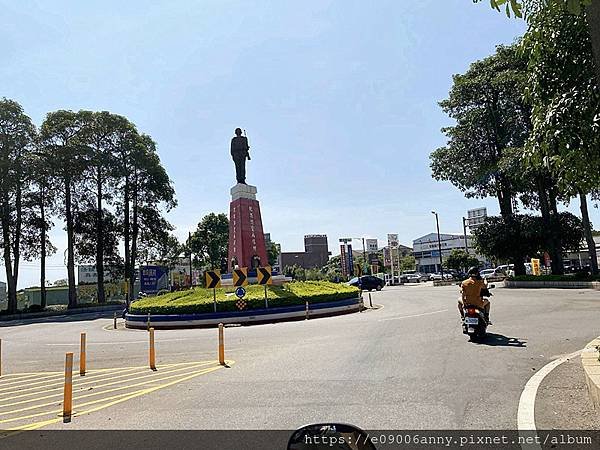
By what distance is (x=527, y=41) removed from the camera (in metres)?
7.04

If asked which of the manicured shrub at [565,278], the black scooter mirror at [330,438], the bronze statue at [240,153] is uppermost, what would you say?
the bronze statue at [240,153]

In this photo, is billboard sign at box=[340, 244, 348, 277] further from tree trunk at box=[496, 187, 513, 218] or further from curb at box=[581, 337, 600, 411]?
curb at box=[581, 337, 600, 411]

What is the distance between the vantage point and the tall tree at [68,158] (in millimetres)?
46281

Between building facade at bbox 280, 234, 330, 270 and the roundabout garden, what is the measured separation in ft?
382

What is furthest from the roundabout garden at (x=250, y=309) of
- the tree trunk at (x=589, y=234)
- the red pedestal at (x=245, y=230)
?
the tree trunk at (x=589, y=234)

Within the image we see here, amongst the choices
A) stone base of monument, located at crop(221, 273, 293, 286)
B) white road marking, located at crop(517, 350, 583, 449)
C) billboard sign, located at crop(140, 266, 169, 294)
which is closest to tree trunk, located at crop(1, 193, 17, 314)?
billboard sign, located at crop(140, 266, 169, 294)

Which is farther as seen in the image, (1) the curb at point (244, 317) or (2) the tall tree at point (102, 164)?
(2) the tall tree at point (102, 164)

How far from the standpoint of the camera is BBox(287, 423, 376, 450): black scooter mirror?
2264 millimetres

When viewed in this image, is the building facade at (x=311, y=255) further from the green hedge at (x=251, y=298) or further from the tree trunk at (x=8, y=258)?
the green hedge at (x=251, y=298)

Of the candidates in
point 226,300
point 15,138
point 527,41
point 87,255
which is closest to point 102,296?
point 87,255

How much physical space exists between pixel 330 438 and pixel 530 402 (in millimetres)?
4822

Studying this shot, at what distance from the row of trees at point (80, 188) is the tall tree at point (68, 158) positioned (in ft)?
0.27

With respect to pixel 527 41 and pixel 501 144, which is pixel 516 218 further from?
pixel 527 41

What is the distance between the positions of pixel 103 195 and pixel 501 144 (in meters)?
36.8
